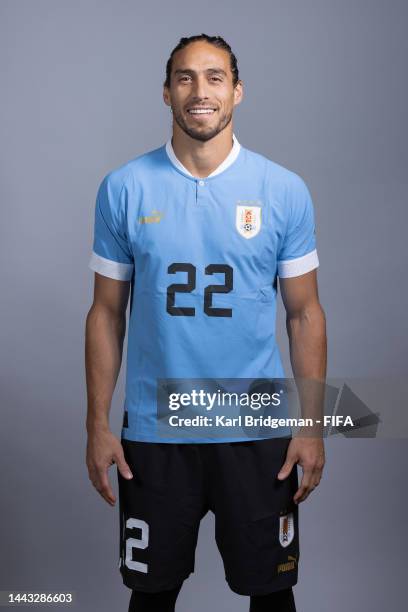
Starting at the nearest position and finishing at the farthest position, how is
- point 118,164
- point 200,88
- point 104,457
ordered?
point 200,88
point 104,457
point 118,164

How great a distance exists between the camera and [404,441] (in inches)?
164

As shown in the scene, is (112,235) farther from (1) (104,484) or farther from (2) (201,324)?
(1) (104,484)

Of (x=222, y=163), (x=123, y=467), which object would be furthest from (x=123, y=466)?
(x=222, y=163)

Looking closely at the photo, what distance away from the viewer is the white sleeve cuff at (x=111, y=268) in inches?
113

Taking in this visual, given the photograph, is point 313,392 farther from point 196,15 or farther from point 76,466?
point 196,15

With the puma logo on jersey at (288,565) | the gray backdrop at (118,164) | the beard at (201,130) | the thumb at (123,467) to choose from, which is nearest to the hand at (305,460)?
the puma logo on jersey at (288,565)

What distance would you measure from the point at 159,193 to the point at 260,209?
0.26 m

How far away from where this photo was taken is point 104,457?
113 inches

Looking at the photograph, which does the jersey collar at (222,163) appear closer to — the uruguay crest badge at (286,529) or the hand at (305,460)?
the hand at (305,460)

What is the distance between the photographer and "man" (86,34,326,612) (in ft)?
9.18

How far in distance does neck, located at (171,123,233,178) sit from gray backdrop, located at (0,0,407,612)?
1094mm

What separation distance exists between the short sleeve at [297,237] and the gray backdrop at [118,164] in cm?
113

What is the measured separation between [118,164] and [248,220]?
126cm

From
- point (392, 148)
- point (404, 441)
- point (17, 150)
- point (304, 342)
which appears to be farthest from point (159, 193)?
point (404, 441)
